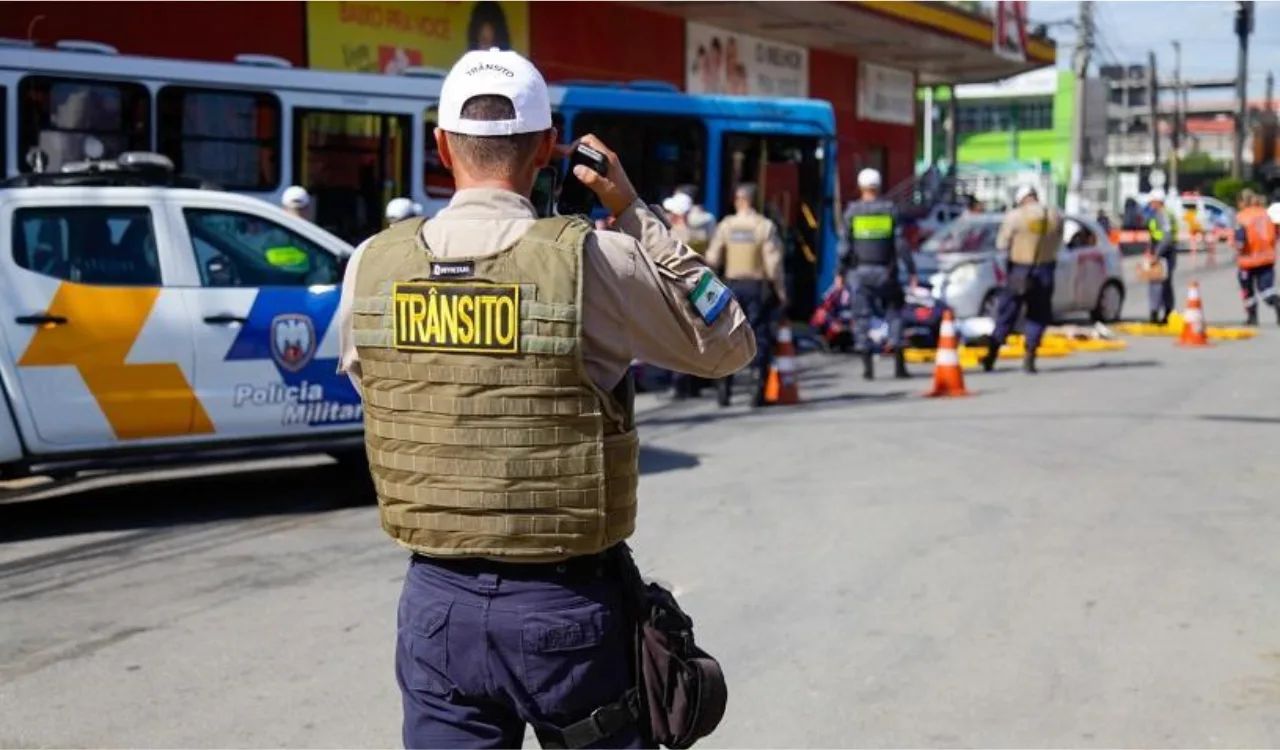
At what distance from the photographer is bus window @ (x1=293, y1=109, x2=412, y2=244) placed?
48.3 ft

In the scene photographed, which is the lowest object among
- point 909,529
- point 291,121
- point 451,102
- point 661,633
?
point 909,529

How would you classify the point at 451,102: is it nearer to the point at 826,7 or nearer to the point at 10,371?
the point at 10,371

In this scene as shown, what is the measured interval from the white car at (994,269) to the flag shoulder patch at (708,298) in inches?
608

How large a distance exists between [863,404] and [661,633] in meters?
10.8

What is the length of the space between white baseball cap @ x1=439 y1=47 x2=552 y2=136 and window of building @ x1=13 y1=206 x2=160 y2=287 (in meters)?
6.03

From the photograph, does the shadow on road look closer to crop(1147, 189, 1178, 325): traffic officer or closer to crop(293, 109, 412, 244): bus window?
crop(293, 109, 412, 244): bus window

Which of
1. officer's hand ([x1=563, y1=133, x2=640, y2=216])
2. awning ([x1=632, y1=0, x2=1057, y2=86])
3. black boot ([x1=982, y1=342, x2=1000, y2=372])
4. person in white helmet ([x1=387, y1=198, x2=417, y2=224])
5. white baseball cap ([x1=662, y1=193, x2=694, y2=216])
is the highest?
awning ([x1=632, y1=0, x2=1057, y2=86])

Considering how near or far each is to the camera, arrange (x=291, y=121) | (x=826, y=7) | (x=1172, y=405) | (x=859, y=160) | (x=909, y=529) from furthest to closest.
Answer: (x=859, y=160) < (x=826, y=7) < (x=291, y=121) < (x=1172, y=405) < (x=909, y=529)

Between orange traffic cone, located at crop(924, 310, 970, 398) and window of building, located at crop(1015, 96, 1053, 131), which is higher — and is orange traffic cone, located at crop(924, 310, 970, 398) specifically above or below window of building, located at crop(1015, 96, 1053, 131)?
below

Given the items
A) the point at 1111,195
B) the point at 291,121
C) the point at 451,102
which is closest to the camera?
the point at 451,102

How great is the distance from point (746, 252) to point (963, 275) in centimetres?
623

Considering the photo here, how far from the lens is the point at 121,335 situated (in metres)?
8.28

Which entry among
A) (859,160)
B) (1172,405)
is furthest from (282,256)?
(859,160)

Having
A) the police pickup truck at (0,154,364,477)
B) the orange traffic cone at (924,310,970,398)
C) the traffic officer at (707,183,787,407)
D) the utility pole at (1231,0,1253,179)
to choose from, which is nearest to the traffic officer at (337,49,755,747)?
the police pickup truck at (0,154,364,477)
